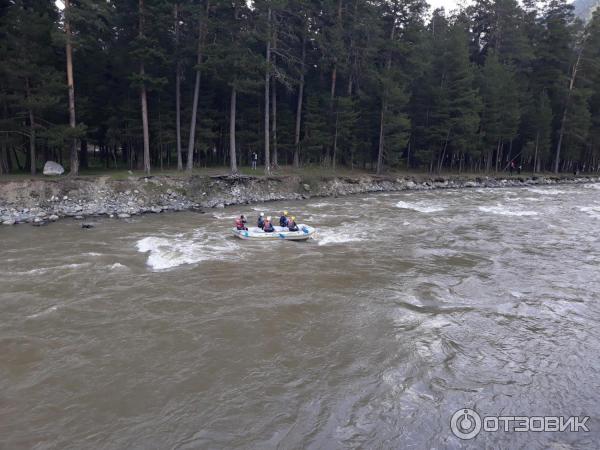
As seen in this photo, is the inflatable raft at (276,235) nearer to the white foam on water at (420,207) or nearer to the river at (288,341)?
the river at (288,341)

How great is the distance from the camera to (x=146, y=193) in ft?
82.6

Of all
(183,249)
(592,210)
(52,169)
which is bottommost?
(183,249)

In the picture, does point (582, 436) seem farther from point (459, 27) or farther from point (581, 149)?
point (581, 149)

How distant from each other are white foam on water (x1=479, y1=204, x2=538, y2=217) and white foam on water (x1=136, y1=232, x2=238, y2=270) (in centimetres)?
1730

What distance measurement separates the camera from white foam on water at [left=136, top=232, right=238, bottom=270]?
1448 centimetres

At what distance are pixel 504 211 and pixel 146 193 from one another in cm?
2230

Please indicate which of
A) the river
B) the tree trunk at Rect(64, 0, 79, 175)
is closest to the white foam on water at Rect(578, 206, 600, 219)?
the river

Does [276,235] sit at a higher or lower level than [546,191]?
lower

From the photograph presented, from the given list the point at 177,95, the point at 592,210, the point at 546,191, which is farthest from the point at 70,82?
the point at 546,191

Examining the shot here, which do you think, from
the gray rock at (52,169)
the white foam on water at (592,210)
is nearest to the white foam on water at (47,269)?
the gray rock at (52,169)

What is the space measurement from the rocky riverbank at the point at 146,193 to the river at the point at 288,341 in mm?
5028

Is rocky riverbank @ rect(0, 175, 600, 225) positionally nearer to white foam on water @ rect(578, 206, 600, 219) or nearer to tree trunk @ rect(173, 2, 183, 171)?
tree trunk @ rect(173, 2, 183, 171)

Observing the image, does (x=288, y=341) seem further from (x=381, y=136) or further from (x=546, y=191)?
(x=546, y=191)

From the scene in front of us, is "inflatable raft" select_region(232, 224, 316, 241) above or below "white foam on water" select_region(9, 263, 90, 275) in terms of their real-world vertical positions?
above
